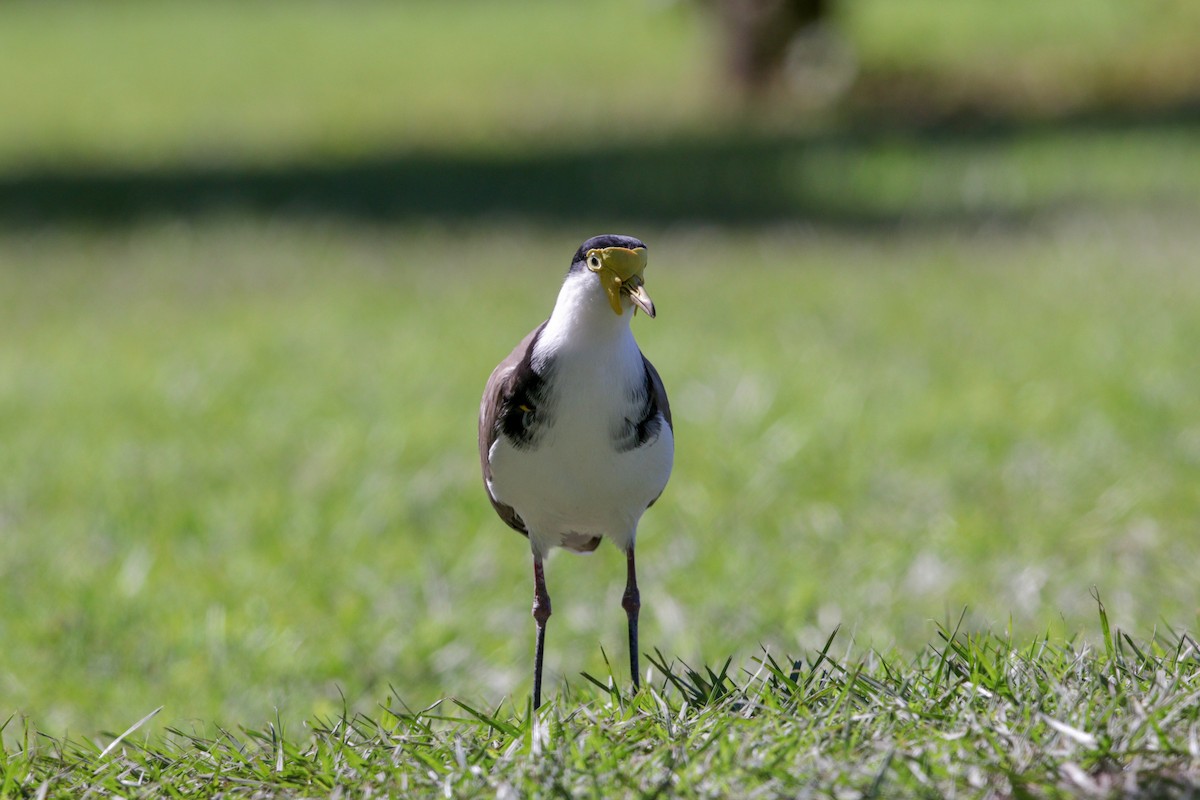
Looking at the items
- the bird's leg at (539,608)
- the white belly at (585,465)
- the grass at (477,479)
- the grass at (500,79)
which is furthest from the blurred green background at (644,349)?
the white belly at (585,465)

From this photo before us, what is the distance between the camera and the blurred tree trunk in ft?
54.6

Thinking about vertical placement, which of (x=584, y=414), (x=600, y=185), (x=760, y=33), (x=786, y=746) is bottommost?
(x=786, y=746)

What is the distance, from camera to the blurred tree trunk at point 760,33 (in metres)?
16.7

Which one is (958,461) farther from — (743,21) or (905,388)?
(743,21)

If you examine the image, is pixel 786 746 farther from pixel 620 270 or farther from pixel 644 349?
pixel 644 349

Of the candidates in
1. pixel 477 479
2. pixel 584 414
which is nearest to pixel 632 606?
pixel 584 414

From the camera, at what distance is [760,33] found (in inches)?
661

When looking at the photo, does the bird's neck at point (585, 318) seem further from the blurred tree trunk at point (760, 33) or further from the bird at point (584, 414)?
the blurred tree trunk at point (760, 33)

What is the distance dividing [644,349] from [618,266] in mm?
5787

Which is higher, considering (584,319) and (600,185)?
(600,185)

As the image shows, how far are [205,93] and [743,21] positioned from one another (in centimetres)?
749

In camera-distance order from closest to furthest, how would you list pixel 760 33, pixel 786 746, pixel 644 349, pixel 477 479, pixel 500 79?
pixel 786 746, pixel 477 479, pixel 644 349, pixel 760 33, pixel 500 79

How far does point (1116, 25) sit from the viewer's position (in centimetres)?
2016

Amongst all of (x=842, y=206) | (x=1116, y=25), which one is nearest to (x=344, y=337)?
(x=842, y=206)
